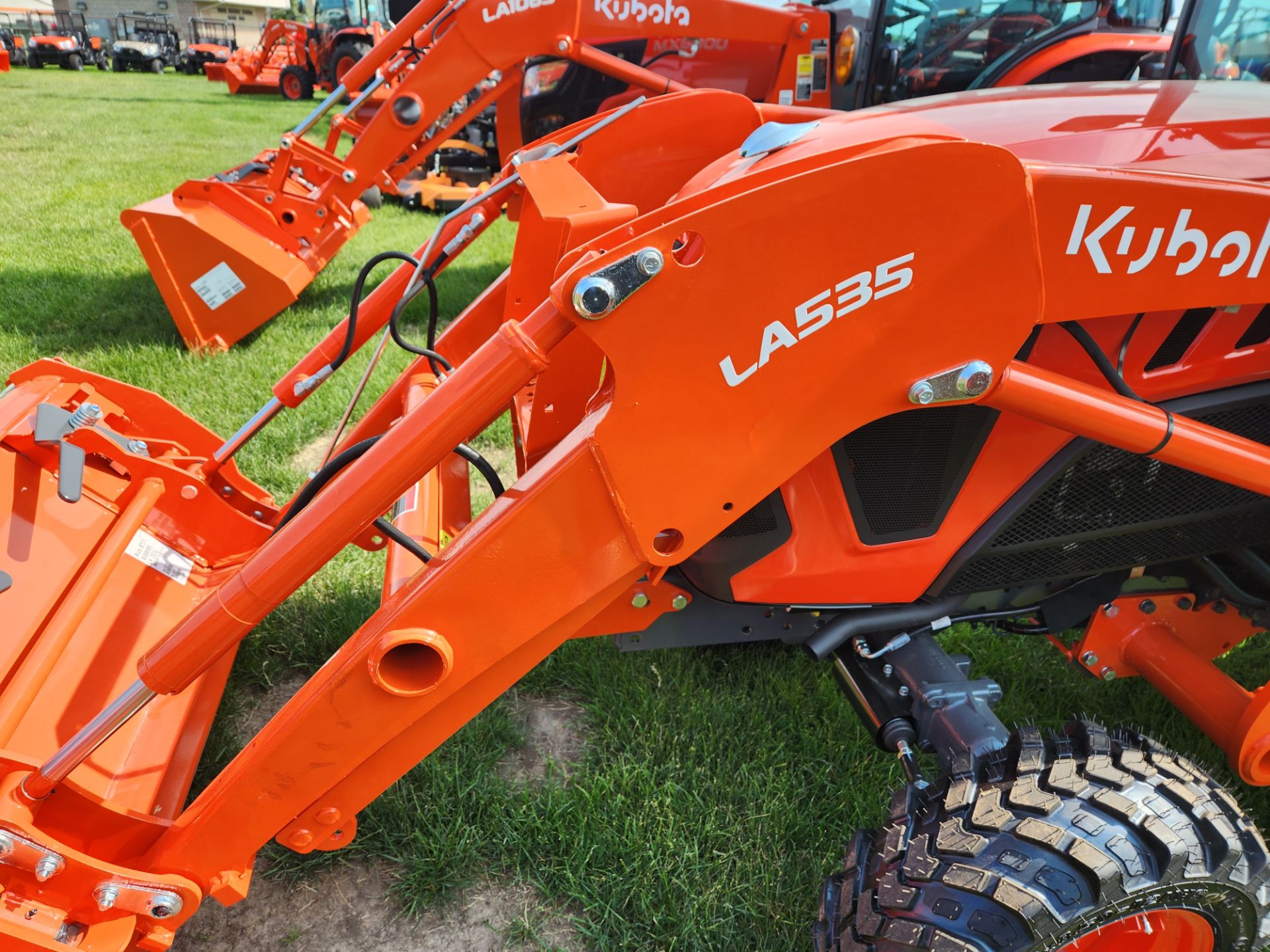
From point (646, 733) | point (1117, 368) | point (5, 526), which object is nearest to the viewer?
point (1117, 368)

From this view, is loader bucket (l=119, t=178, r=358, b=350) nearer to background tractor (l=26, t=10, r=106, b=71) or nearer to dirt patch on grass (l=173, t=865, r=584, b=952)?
dirt patch on grass (l=173, t=865, r=584, b=952)

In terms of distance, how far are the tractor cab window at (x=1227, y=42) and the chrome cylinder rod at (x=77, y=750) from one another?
334 cm

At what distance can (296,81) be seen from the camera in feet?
69.3

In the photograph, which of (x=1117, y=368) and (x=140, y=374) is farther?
(x=140, y=374)

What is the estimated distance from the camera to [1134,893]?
1552 mm

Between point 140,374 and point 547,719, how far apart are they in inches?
131

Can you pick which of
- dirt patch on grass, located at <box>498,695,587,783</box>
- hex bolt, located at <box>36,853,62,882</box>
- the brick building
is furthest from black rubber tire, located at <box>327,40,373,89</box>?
the brick building

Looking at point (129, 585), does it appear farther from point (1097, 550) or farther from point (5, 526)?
point (1097, 550)

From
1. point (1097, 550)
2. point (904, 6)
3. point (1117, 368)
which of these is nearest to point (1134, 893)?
point (1097, 550)

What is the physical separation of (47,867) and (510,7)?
4.44 metres

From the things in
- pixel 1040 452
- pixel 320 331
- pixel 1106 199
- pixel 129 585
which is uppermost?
pixel 1106 199

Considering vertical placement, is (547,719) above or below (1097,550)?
below

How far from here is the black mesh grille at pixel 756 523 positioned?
1.82 m

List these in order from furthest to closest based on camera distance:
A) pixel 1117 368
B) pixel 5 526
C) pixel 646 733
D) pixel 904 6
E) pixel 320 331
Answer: pixel 320 331
pixel 904 6
pixel 646 733
pixel 5 526
pixel 1117 368
